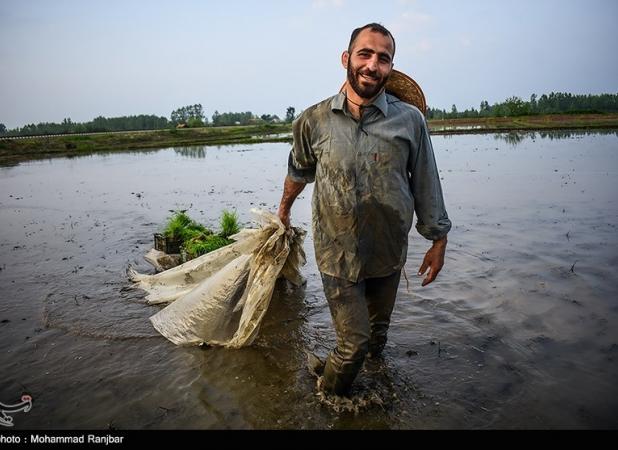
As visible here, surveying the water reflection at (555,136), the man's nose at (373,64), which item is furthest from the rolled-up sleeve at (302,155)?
the water reflection at (555,136)

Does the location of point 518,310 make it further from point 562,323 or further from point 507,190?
point 507,190

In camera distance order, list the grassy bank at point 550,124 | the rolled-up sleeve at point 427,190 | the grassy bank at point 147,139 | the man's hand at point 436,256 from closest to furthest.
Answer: the rolled-up sleeve at point 427,190, the man's hand at point 436,256, the grassy bank at point 147,139, the grassy bank at point 550,124

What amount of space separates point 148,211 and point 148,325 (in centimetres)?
729

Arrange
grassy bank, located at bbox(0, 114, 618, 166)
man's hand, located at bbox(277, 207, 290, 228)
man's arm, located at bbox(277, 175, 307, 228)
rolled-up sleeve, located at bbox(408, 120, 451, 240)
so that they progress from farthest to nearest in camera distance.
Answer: grassy bank, located at bbox(0, 114, 618, 166) → man's hand, located at bbox(277, 207, 290, 228) → man's arm, located at bbox(277, 175, 307, 228) → rolled-up sleeve, located at bbox(408, 120, 451, 240)

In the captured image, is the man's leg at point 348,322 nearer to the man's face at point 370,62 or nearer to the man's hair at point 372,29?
the man's face at point 370,62

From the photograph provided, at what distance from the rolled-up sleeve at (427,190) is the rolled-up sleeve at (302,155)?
0.68 metres

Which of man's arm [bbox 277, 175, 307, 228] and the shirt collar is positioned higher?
the shirt collar

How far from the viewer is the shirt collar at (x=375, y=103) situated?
2.35 meters

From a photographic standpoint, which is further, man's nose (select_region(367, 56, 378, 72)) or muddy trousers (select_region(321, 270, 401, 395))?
muddy trousers (select_region(321, 270, 401, 395))

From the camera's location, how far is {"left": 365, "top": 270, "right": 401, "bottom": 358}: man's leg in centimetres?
275

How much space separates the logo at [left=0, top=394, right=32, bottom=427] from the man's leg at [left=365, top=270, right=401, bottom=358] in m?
2.54

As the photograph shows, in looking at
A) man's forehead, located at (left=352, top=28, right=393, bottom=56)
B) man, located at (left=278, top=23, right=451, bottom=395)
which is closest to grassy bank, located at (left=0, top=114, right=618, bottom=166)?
man, located at (left=278, top=23, right=451, bottom=395)

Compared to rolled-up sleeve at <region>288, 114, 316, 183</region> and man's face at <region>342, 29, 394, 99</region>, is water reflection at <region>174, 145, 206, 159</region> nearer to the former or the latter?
rolled-up sleeve at <region>288, 114, 316, 183</region>

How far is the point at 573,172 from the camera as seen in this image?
1283 cm
